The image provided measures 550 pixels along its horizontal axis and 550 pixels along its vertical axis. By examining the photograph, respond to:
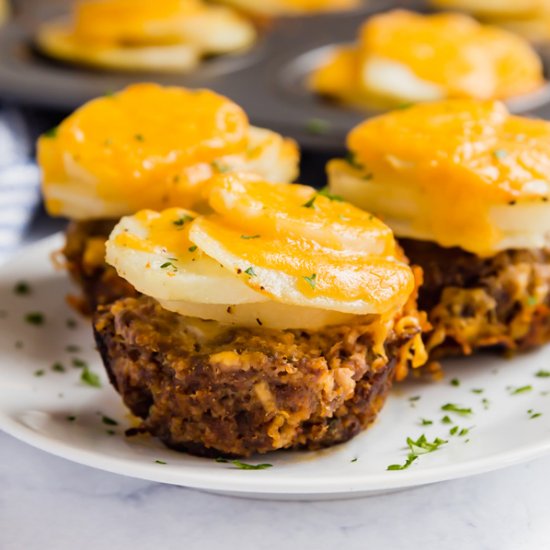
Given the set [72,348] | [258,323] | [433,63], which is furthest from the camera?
[433,63]

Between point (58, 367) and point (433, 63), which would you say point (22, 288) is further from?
point (433, 63)

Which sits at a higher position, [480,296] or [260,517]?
[480,296]

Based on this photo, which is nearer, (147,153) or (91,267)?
(147,153)

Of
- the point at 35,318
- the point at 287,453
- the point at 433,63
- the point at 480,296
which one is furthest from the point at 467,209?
the point at 433,63

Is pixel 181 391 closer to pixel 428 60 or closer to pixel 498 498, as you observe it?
pixel 498 498

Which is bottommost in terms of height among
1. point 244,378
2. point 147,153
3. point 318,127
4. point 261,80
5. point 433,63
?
point 261,80

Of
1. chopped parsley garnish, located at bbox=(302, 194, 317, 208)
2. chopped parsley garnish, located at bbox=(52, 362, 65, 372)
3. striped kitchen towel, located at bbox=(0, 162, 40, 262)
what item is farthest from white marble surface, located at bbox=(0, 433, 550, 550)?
striped kitchen towel, located at bbox=(0, 162, 40, 262)
